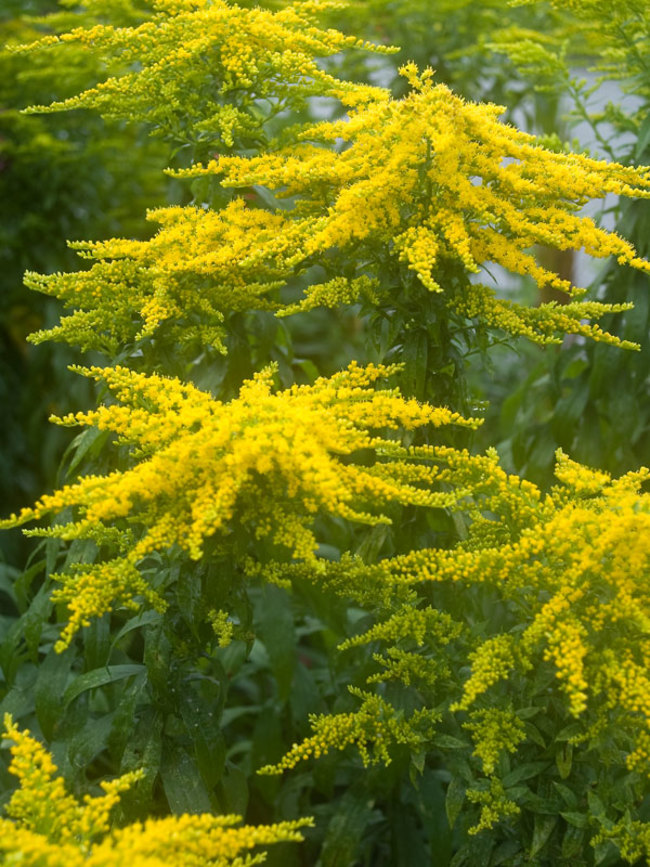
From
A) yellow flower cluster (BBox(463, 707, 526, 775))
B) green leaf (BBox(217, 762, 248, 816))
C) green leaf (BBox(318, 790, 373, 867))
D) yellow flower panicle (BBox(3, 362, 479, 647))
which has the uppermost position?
yellow flower panicle (BBox(3, 362, 479, 647))

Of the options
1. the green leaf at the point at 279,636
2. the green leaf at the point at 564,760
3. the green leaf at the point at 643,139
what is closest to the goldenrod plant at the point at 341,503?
the green leaf at the point at 564,760

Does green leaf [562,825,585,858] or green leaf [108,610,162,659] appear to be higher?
green leaf [108,610,162,659]

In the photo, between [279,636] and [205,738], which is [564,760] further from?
[279,636]

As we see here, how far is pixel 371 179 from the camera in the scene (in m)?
1.91

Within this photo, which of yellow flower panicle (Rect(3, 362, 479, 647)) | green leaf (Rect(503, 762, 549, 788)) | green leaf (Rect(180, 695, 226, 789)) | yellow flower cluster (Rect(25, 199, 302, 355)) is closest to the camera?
yellow flower panicle (Rect(3, 362, 479, 647))

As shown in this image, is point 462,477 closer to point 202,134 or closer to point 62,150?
point 202,134

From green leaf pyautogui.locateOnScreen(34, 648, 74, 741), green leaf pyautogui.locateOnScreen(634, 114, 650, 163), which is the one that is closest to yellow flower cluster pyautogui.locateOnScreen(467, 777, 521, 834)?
green leaf pyautogui.locateOnScreen(34, 648, 74, 741)

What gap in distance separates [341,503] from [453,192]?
0.75m

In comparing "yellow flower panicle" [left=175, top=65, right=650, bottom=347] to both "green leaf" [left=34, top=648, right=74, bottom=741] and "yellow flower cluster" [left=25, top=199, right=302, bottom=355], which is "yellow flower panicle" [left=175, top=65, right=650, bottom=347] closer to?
"yellow flower cluster" [left=25, top=199, right=302, bottom=355]

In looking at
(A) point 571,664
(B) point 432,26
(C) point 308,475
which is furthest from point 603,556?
(B) point 432,26

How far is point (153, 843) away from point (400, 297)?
1218mm

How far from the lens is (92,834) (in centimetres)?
151

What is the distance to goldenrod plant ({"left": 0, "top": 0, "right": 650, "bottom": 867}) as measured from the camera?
1.65 meters

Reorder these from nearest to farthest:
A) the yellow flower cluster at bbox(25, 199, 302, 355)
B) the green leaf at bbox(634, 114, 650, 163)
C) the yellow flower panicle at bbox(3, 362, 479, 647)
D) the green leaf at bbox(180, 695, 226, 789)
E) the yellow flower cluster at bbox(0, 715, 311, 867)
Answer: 1. the yellow flower cluster at bbox(0, 715, 311, 867)
2. the yellow flower panicle at bbox(3, 362, 479, 647)
3. the green leaf at bbox(180, 695, 226, 789)
4. the yellow flower cluster at bbox(25, 199, 302, 355)
5. the green leaf at bbox(634, 114, 650, 163)
